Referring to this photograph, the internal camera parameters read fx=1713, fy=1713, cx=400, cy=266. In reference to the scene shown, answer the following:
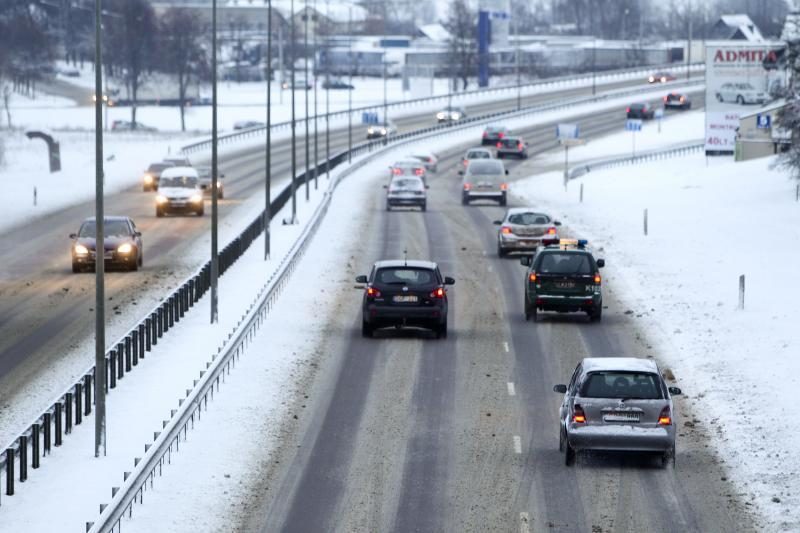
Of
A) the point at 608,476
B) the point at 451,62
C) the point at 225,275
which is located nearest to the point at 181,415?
the point at 608,476

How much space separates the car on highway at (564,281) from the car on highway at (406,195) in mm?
31931

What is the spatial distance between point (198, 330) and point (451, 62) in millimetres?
163190

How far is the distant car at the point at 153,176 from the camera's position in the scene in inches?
3127

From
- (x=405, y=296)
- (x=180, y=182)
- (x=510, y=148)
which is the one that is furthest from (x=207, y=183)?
(x=405, y=296)

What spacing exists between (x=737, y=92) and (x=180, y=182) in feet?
101

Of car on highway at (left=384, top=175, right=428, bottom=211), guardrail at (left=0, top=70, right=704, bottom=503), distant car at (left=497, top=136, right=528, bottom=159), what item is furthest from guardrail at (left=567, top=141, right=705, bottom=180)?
guardrail at (left=0, top=70, right=704, bottom=503)

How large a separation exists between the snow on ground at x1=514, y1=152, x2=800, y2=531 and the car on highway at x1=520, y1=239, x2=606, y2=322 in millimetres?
1531

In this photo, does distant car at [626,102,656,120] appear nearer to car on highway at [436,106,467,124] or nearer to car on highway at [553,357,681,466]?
car on highway at [436,106,467,124]

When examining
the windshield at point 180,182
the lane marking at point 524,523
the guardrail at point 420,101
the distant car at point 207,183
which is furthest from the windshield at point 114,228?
the guardrail at point 420,101

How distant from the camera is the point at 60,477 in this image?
20.7 m

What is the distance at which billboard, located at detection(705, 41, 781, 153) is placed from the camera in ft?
272

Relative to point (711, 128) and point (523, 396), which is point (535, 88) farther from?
point (523, 396)

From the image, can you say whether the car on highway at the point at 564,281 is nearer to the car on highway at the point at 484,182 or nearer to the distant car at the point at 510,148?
the car on highway at the point at 484,182

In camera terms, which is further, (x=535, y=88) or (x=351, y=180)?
(x=535, y=88)
